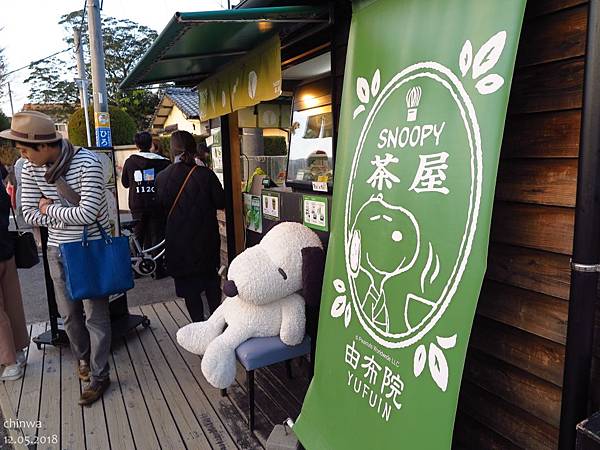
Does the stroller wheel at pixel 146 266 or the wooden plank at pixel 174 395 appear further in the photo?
the stroller wheel at pixel 146 266

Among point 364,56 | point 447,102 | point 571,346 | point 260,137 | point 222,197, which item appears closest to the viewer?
point 571,346

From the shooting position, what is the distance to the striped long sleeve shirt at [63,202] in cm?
316

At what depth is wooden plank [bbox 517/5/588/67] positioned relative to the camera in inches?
61.1

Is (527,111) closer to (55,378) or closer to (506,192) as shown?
(506,192)

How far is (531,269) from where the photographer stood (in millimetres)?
1789

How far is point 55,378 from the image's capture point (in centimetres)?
379

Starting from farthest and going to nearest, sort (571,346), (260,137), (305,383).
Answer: (260,137)
(305,383)
(571,346)

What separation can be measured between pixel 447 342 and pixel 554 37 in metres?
1.20

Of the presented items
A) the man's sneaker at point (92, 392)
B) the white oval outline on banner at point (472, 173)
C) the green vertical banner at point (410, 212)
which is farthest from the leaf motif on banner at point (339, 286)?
the man's sneaker at point (92, 392)

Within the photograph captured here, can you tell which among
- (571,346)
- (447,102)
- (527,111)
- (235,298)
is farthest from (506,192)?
(235,298)

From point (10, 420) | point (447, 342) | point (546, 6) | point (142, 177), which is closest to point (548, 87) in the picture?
point (546, 6)

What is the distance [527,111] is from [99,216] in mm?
2933

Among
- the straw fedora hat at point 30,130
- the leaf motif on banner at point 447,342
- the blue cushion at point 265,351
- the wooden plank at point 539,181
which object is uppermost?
the straw fedora hat at point 30,130

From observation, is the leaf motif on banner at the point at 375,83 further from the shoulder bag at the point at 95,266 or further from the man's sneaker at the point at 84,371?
the man's sneaker at the point at 84,371
